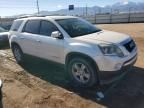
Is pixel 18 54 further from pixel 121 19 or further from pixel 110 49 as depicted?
pixel 121 19

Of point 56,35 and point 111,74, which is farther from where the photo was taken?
point 56,35

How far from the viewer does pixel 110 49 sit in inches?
226

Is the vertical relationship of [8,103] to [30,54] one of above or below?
below

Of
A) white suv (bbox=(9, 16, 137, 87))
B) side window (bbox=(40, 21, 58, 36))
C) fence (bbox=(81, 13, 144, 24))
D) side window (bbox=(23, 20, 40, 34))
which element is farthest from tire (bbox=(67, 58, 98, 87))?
fence (bbox=(81, 13, 144, 24))

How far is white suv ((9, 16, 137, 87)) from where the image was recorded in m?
5.74

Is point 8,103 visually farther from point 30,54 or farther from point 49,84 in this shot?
point 30,54

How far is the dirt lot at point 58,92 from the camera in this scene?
5.37 meters

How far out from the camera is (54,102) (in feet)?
18.1

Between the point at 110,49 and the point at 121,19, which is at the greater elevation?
the point at 110,49

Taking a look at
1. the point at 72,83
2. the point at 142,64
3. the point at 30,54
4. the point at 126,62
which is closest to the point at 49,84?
the point at 72,83

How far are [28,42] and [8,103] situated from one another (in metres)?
2.81

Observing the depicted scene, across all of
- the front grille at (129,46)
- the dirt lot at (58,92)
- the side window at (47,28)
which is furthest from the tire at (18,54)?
the front grille at (129,46)

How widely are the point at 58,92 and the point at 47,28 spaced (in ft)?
7.09

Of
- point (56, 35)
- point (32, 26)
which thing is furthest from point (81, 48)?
point (32, 26)
